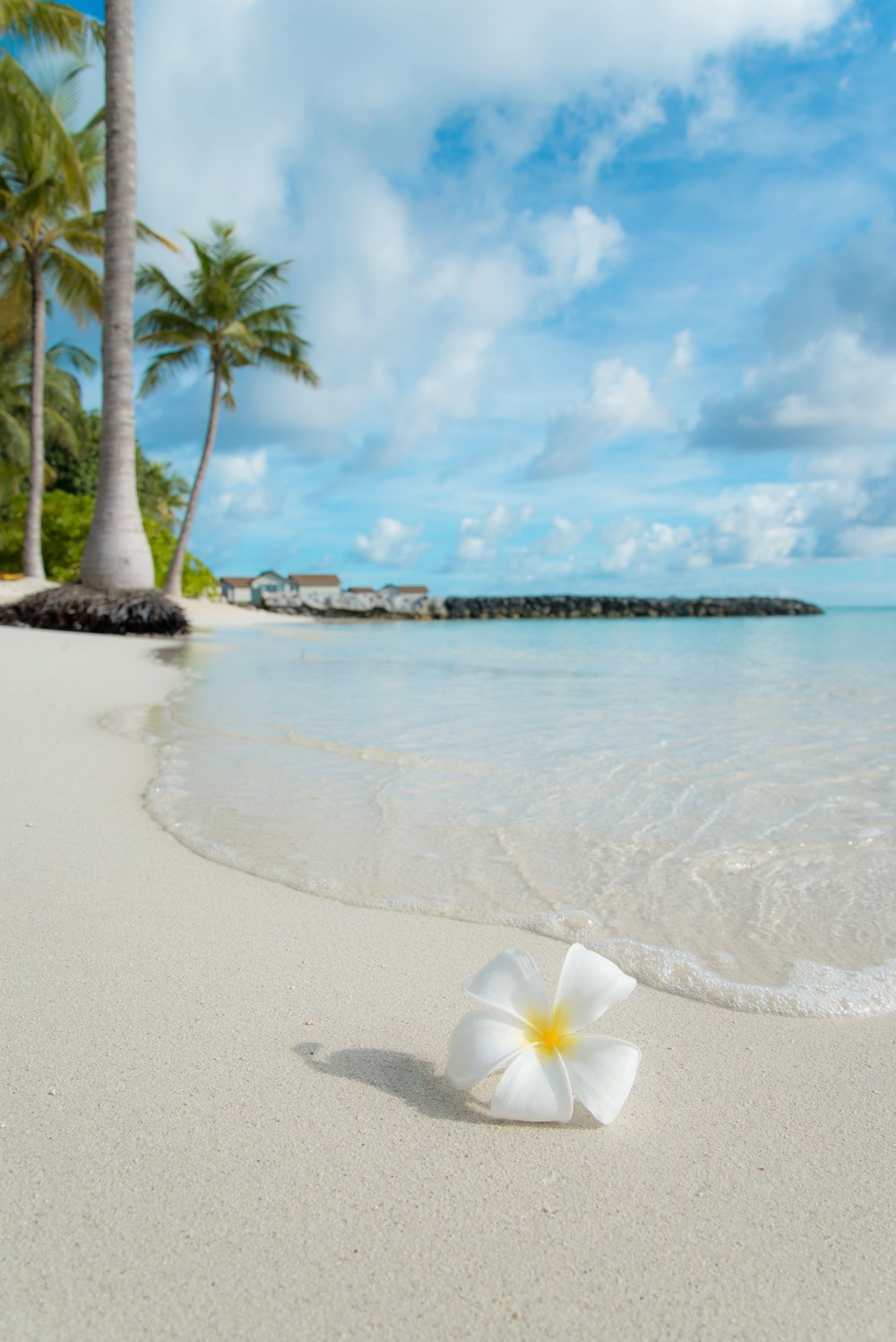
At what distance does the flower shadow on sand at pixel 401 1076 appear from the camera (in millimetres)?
1372

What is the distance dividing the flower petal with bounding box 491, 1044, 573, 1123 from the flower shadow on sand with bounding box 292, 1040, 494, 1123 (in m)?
0.06

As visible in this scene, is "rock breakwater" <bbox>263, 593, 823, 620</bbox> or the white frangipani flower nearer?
the white frangipani flower

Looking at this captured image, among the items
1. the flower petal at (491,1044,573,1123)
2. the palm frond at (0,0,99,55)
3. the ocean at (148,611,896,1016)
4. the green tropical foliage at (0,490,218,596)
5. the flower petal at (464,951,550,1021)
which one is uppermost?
the palm frond at (0,0,99,55)

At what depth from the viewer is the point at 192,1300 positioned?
38.1 inches

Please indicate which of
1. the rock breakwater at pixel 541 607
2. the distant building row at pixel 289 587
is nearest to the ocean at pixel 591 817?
the rock breakwater at pixel 541 607

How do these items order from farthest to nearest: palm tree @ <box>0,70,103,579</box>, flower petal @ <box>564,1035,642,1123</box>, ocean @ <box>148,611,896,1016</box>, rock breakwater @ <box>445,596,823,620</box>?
rock breakwater @ <box>445,596,823,620</box>
palm tree @ <box>0,70,103,579</box>
ocean @ <box>148,611,896,1016</box>
flower petal @ <box>564,1035,642,1123</box>

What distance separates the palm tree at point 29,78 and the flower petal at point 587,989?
1889 centimetres

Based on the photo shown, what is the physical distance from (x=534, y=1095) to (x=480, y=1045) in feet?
0.37

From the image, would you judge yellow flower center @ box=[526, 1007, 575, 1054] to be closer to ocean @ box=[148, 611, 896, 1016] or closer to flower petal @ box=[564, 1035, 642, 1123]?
flower petal @ box=[564, 1035, 642, 1123]

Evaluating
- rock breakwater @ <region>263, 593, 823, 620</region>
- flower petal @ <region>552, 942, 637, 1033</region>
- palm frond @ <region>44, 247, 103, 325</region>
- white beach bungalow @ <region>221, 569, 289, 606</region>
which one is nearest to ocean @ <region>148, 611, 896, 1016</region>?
flower petal @ <region>552, 942, 637, 1033</region>

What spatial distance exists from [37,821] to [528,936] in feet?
5.76

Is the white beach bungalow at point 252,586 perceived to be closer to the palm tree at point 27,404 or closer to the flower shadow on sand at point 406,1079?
the palm tree at point 27,404

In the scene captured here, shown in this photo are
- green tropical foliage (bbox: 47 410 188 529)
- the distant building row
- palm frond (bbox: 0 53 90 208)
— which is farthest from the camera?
the distant building row

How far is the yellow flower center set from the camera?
141cm
